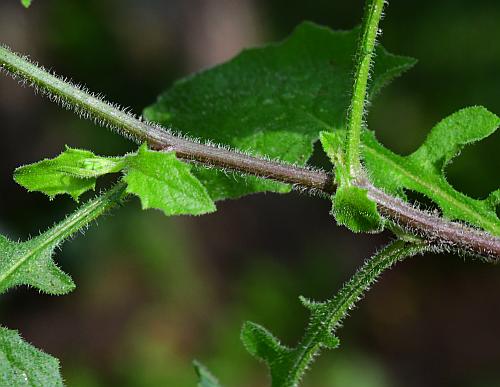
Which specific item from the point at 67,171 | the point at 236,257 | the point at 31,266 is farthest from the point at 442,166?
the point at 236,257

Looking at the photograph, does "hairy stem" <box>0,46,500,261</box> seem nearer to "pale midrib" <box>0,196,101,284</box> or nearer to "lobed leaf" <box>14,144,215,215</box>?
"lobed leaf" <box>14,144,215,215</box>

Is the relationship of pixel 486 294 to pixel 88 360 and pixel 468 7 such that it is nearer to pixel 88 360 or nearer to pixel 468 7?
pixel 468 7

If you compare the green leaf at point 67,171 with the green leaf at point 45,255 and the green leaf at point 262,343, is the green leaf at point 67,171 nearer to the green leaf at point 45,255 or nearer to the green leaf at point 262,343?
the green leaf at point 45,255

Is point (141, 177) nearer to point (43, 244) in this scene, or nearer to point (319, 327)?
point (43, 244)

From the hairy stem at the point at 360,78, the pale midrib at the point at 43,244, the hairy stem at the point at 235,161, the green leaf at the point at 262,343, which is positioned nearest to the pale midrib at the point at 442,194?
the hairy stem at the point at 235,161

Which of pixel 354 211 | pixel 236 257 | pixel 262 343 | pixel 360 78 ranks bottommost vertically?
pixel 262 343

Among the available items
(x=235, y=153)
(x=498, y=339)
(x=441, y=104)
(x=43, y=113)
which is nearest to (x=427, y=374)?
(x=498, y=339)
